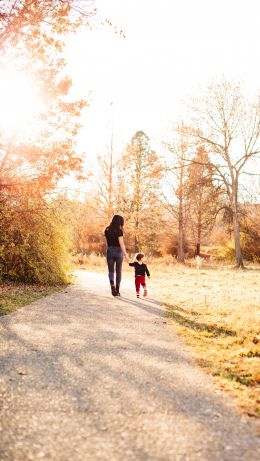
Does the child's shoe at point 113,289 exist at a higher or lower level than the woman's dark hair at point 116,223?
lower

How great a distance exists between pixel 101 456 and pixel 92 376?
53.6 inches

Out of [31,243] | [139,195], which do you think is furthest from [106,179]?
[31,243]

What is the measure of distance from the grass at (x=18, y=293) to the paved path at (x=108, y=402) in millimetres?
1771

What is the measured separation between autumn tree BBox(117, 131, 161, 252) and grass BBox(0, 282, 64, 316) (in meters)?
24.1

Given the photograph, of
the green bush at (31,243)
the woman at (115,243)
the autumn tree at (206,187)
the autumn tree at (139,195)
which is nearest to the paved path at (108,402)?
the woman at (115,243)

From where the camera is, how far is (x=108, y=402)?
3062 millimetres


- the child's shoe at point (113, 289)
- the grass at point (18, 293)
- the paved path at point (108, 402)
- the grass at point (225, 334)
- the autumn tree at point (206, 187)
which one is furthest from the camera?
the autumn tree at point (206, 187)

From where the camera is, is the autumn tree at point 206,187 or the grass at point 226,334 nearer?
the grass at point 226,334

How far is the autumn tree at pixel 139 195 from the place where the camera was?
113 feet

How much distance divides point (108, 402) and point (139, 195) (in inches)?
1271

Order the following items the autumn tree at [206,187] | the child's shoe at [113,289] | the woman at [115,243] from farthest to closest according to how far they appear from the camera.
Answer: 1. the autumn tree at [206,187]
2. the child's shoe at [113,289]
3. the woman at [115,243]

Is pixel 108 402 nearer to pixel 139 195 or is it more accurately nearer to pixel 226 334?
pixel 226 334

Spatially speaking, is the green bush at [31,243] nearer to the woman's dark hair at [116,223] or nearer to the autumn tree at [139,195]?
the woman's dark hair at [116,223]

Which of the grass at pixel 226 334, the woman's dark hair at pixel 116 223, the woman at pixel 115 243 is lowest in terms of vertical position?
the grass at pixel 226 334
